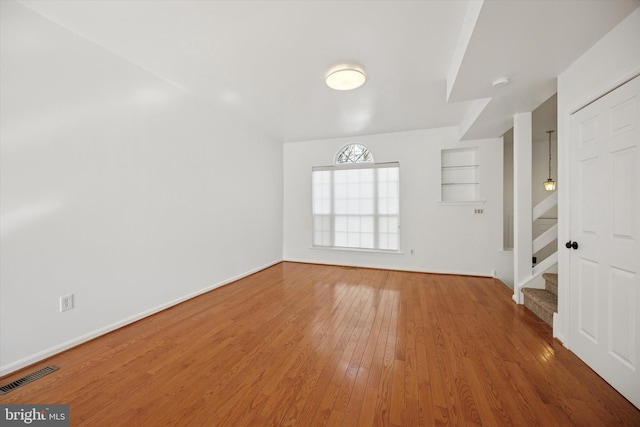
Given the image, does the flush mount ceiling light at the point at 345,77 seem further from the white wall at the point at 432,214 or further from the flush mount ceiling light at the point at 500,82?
the white wall at the point at 432,214

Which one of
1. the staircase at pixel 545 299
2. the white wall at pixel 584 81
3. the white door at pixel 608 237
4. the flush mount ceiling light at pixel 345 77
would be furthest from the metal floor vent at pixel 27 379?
the staircase at pixel 545 299

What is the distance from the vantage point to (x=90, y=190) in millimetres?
2385

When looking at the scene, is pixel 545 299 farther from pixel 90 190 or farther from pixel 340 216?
pixel 90 190

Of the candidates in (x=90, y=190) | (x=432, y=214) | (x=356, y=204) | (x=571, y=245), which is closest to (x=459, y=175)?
(x=432, y=214)

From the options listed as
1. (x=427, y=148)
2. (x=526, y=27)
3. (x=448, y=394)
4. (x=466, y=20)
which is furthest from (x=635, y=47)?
(x=427, y=148)

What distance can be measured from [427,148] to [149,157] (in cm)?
456

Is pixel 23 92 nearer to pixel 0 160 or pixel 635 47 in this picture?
pixel 0 160

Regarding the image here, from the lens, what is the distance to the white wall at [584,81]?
162 centimetres

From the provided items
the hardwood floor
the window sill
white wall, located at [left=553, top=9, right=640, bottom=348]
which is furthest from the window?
white wall, located at [left=553, top=9, right=640, bottom=348]

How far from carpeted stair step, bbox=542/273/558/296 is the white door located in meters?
1.06

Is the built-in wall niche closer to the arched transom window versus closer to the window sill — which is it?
the window sill

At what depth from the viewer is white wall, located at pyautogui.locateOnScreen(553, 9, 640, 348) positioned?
1623 millimetres

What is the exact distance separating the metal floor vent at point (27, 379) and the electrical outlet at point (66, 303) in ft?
1.46

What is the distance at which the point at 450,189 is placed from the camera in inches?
196
